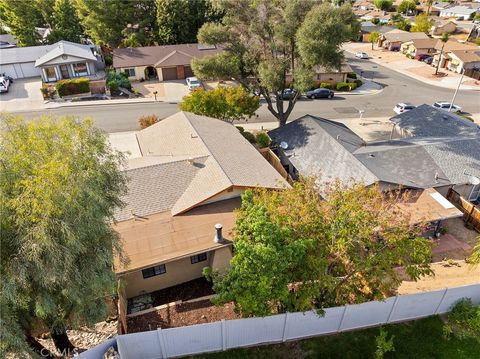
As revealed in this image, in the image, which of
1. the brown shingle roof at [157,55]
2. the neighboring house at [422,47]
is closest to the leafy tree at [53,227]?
the brown shingle roof at [157,55]

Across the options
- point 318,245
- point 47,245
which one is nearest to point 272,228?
point 318,245

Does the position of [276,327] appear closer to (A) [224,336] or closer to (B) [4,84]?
(A) [224,336]

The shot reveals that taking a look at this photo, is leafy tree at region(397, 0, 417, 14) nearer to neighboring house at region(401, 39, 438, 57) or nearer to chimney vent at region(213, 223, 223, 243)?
neighboring house at region(401, 39, 438, 57)

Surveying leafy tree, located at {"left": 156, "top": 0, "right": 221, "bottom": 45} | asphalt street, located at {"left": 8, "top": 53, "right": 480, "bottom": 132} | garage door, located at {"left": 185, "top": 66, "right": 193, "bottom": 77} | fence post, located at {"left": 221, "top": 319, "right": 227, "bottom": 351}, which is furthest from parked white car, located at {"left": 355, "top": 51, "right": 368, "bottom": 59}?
fence post, located at {"left": 221, "top": 319, "right": 227, "bottom": 351}

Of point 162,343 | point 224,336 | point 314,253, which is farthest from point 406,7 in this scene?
point 162,343

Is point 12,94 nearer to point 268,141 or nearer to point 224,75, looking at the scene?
point 224,75

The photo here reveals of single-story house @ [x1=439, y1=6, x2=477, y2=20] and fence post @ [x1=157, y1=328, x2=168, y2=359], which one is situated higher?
single-story house @ [x1=439, y1=6, x2=477, y2=20]

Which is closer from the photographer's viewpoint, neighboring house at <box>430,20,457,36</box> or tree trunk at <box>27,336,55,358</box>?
tree trunk at <box>27,336,55,358</box>
